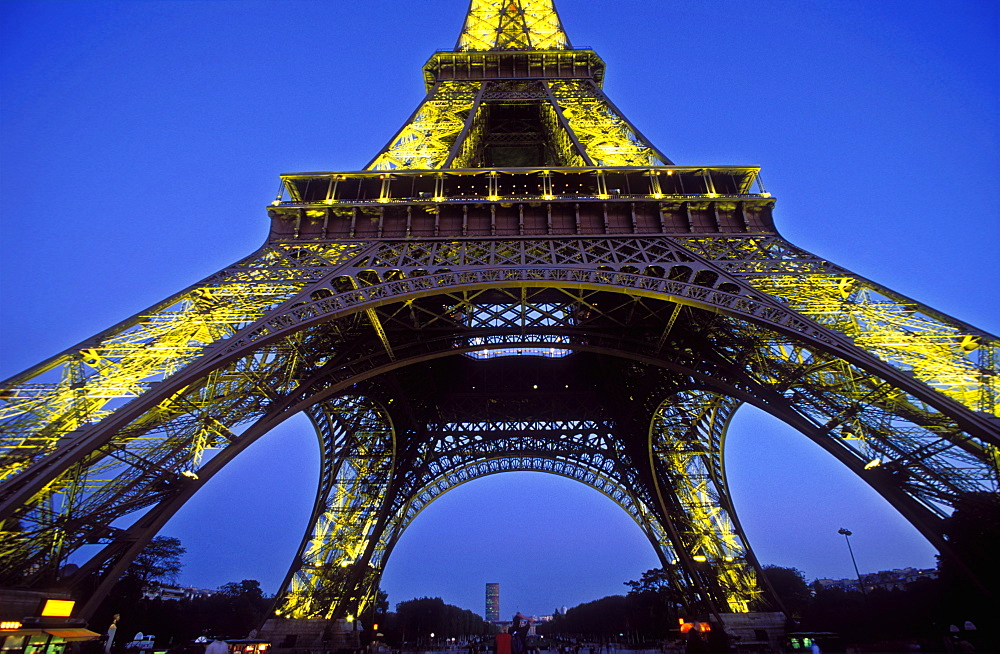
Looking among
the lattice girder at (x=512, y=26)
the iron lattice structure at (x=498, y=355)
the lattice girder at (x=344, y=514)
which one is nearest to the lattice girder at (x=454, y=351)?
the iron lattice structure at (x=498, y=355)

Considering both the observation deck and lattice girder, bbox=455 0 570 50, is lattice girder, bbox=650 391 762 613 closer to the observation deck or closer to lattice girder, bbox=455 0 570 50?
the observation deck

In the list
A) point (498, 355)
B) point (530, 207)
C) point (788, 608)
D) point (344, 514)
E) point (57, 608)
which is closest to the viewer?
point (57, 608)

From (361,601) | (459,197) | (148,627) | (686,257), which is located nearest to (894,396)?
(686,257)

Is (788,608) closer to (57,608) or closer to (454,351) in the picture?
(454,351)

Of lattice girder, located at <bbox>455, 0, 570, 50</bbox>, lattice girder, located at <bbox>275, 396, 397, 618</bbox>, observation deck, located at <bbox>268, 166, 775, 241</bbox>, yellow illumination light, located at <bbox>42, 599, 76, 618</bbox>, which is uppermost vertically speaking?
Answer: lattice girder, located at <bbox>455, 0, 570, 50</bbox>

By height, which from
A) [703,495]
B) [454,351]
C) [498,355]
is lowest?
[703,495]

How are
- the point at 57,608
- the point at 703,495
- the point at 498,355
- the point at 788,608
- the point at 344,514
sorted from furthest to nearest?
the point at 788,608
the point at 498,355
the point at 703,495
the point at 344,514
the point at 57,608

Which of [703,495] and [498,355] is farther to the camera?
[498,355]

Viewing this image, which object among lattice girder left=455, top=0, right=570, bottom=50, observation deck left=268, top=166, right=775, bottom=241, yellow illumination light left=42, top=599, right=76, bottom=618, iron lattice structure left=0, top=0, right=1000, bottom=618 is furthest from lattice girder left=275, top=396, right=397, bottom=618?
lattice girder left=455, top=0, right=570, bottom=50

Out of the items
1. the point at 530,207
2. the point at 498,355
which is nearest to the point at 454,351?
the point at 530,207
